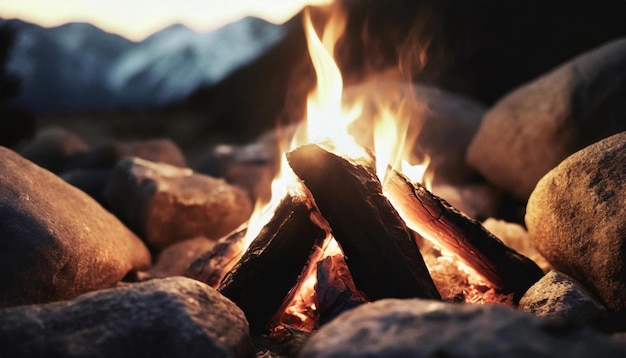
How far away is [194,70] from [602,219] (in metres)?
16.8

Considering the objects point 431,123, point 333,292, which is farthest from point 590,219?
point 431,123

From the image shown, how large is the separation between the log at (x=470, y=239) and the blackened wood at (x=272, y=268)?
543 millimetres

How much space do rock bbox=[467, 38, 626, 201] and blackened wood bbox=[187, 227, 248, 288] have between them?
310 cm

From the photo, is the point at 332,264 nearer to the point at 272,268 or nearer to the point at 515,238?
the point at 272,268

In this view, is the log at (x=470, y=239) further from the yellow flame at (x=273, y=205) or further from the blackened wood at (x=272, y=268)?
the yellow flame at (x=273, y=205)

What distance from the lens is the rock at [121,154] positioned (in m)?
6.57

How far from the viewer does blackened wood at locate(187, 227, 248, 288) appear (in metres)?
3.47

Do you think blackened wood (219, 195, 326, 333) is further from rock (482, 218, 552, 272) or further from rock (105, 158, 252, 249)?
rock (105, 158, 252, 249)

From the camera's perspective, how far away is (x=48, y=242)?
9.73 feet

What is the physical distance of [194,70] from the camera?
1828 centimetres

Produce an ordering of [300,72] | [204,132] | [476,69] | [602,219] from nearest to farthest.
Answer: [602,219] → [476,69] → [300,72] → [204,132]

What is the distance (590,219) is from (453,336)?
1710 mm

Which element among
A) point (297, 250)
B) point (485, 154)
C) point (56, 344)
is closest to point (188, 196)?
point (297, 250)

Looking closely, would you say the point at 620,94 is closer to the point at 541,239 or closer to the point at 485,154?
the point at 485,154
